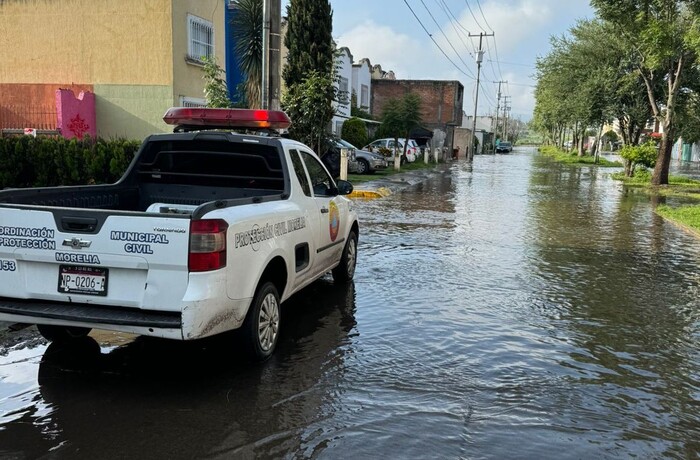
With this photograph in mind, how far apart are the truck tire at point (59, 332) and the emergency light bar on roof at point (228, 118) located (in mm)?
2371

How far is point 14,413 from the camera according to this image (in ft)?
13.1

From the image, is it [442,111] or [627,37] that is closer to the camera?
[627,37]

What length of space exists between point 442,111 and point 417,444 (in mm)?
59205

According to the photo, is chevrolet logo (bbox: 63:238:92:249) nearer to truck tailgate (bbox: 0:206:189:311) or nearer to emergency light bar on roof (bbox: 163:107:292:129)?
truck tailgate (bbox: 0:206:189:311)

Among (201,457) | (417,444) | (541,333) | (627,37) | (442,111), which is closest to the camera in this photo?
(201,457)

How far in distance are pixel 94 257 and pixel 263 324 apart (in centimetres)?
140

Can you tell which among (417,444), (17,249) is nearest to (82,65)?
(17,249)

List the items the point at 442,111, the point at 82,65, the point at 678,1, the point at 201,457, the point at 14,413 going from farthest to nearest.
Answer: the point at 442,111 → the point at 678,1 → the point at 82,65 → the point at 14,413 → the point at 201,457

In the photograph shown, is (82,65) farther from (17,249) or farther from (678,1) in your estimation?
(678,1)

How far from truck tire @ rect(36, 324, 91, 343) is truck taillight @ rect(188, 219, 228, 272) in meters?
1.85

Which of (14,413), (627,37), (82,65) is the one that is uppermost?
(627,37)

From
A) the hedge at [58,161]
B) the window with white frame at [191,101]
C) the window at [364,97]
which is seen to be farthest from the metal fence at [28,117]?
the window at [364,97]

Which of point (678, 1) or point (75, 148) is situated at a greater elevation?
point (678, 1)

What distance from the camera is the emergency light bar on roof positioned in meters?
6.34
